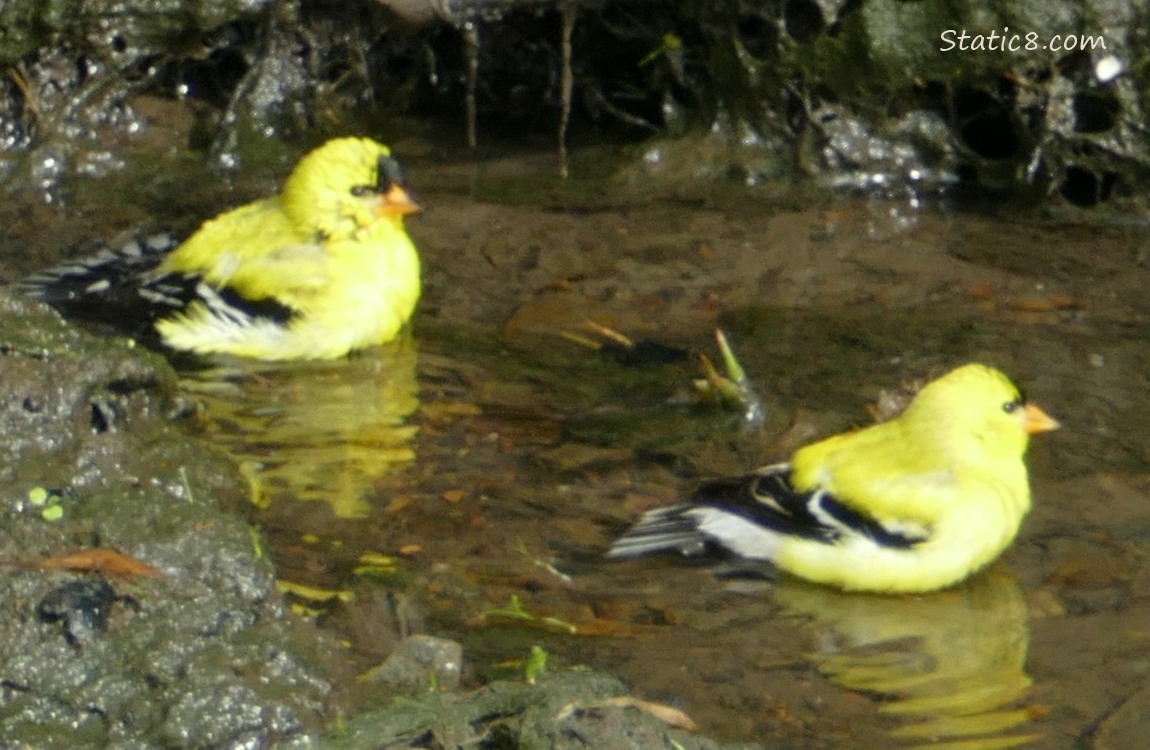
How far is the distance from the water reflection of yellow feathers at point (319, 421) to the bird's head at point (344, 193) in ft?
2.34

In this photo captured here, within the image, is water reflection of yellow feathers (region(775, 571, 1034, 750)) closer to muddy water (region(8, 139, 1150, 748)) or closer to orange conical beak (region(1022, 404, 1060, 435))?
muddy water (region(8, 139, 1150, 748))

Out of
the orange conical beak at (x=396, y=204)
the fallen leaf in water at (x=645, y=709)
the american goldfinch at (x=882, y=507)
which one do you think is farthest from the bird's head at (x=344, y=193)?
the fallen leaf in water at (x=645, y=709)

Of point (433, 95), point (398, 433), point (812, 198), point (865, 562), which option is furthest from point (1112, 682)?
point (433, 95)

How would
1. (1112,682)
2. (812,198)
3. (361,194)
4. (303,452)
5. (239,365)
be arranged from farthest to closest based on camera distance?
(812,198) < (361,194) < (239,365) < (303,452) < (1112,682)

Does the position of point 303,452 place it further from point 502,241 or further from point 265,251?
point 502,241

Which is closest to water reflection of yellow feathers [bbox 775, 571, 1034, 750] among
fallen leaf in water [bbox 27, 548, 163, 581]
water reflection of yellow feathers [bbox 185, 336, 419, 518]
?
water reflection of yellow feathers [bbox 185, 336, 419, 518]

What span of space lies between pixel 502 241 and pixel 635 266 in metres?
0.70

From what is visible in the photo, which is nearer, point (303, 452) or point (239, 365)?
point (303, 452)

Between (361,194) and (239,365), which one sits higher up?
(361,194)

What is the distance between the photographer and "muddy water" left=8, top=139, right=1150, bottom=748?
518cm

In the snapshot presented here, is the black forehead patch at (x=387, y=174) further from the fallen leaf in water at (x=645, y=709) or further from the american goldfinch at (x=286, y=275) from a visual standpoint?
the fallen leaf in water at (x=645, y=709)

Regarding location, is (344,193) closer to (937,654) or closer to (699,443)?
(699,443)

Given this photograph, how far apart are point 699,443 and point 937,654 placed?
157cm

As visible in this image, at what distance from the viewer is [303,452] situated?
6770mm
